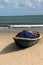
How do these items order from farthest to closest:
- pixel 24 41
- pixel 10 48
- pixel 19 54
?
pixel 10 48, pixel 24 41, pixel 19 54

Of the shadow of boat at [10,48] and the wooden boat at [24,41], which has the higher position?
the wooden boat at [24,41]

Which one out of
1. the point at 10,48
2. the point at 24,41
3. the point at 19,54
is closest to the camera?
the point at 19,54

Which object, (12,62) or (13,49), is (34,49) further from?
(12,62)

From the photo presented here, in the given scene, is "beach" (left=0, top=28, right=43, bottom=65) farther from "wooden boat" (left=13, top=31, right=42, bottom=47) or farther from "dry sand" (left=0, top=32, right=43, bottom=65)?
"wooden boat" (left=13, top=31, right=42, bottom=47)

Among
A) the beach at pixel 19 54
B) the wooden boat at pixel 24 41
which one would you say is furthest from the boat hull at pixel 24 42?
the beach at pixel 19 54

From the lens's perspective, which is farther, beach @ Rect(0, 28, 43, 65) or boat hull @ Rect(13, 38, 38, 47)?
boat hull @ Rect(13, 38, 38, 47)

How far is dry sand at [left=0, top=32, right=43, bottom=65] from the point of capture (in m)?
10.7

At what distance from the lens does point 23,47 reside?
12703 millimetres

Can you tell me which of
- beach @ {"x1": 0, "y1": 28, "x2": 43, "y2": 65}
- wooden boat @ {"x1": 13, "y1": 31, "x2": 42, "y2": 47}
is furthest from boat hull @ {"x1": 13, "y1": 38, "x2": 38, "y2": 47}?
beach @ {"x1": 0, "y1": 28, "x2": 43, "y2": 65}

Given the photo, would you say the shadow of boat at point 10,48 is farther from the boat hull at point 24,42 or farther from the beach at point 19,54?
the boat hull at point 24,42

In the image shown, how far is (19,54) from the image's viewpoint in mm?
11742

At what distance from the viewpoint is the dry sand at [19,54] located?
35.0ft

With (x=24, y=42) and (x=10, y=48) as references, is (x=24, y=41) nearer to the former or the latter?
(x=24, y=42)

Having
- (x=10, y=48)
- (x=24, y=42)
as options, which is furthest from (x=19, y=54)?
(x=10, y=48)
